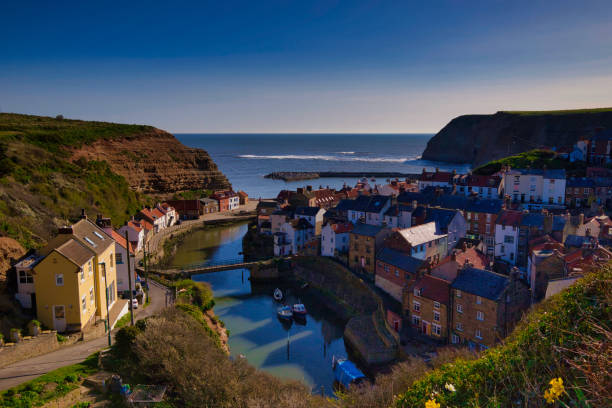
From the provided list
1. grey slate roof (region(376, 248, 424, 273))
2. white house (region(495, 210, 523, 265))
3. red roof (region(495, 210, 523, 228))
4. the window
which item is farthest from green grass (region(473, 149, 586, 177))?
the window

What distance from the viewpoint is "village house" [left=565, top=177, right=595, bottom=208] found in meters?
50.5

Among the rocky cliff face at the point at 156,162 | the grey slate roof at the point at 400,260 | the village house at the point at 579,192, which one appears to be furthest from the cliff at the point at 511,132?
the grey slate roof at the point at 400,260

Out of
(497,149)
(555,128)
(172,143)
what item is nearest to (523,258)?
(172,143)

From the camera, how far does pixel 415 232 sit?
33625 mm

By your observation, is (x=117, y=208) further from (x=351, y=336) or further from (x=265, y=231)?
(x=351, y=336)

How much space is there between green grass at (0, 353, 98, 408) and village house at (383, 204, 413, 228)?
30149 mm

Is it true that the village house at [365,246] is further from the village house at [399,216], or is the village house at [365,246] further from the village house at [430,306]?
the village house at [430,306]

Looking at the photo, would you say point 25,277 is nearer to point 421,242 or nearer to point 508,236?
point 421,242

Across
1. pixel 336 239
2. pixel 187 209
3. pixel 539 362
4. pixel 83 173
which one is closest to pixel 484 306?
pixel 539 362

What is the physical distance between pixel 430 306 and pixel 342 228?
16110mm

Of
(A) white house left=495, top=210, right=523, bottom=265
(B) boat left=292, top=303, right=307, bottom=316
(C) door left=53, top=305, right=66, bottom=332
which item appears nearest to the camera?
(C) door left=53, top=305, right=66, bottom=332

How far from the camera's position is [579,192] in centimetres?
5119

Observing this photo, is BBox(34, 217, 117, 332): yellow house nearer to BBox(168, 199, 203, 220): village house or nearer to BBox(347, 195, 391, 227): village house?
BBox(347, 195, 391, 227): village house

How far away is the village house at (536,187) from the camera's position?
51250 mm
